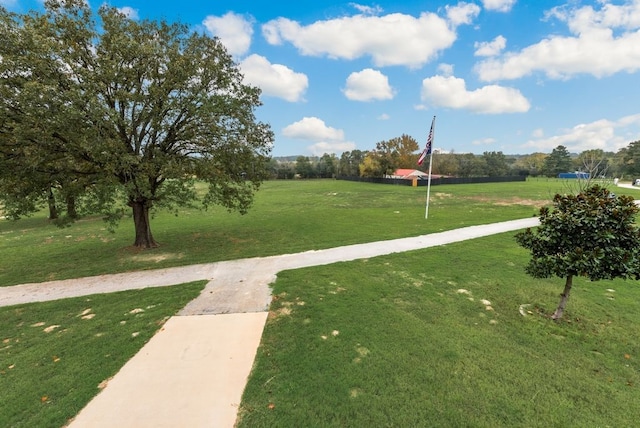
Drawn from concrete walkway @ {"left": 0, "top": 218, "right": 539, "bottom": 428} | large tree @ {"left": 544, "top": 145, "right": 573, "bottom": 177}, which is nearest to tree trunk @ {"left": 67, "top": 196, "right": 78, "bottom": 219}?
concrete walkway @ {"left": 0, "top": 218, "right": 539, "bottom": 428}

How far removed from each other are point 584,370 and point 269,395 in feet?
14.7

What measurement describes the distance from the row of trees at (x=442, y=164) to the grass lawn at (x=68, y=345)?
188 feet

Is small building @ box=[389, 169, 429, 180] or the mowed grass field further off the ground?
small building @ box=[389, 169, 429, 180]

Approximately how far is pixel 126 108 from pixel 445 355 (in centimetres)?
1083

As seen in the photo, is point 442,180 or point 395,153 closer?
point 442,180

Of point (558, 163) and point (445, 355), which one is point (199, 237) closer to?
point (445, 355)

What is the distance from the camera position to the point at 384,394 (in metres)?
3.90

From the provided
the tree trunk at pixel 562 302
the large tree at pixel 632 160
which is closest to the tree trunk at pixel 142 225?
the tree trunk at pixel 562 302

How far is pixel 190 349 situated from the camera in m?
5.00

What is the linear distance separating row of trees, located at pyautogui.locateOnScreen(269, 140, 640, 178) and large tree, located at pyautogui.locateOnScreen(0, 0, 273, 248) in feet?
172

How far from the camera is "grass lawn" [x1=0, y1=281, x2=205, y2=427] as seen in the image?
3.85 metres

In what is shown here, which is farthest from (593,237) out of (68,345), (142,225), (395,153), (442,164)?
(442,164)

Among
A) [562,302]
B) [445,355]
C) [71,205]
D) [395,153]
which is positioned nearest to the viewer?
[445,355]

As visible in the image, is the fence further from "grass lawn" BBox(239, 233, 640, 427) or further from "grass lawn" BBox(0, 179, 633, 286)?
"grass lawn" BBox(239, 233, 640, 427)
